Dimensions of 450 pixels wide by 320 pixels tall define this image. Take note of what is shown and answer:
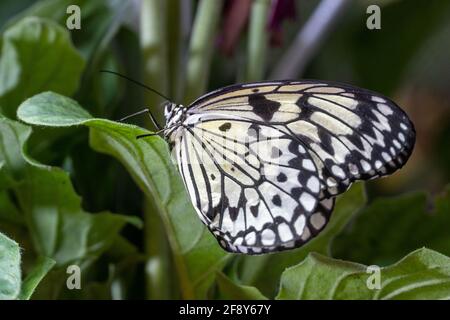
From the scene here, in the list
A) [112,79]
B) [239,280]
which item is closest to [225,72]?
[112,79]

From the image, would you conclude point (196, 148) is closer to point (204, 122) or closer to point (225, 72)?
point (204, 122)

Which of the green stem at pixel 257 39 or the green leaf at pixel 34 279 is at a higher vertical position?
the green stem at pixel 257 39

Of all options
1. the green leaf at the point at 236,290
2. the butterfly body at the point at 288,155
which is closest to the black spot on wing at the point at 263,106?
the butterfly body at the point at 288,155

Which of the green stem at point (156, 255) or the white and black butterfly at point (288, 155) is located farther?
the green stem at point (156, 255)

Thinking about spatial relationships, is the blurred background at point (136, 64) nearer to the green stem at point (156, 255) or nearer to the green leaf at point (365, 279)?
the green stem at point (156, 255)

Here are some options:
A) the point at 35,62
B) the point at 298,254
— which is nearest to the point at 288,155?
the point at 298,254

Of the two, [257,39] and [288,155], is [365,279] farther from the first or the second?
[257,39]
